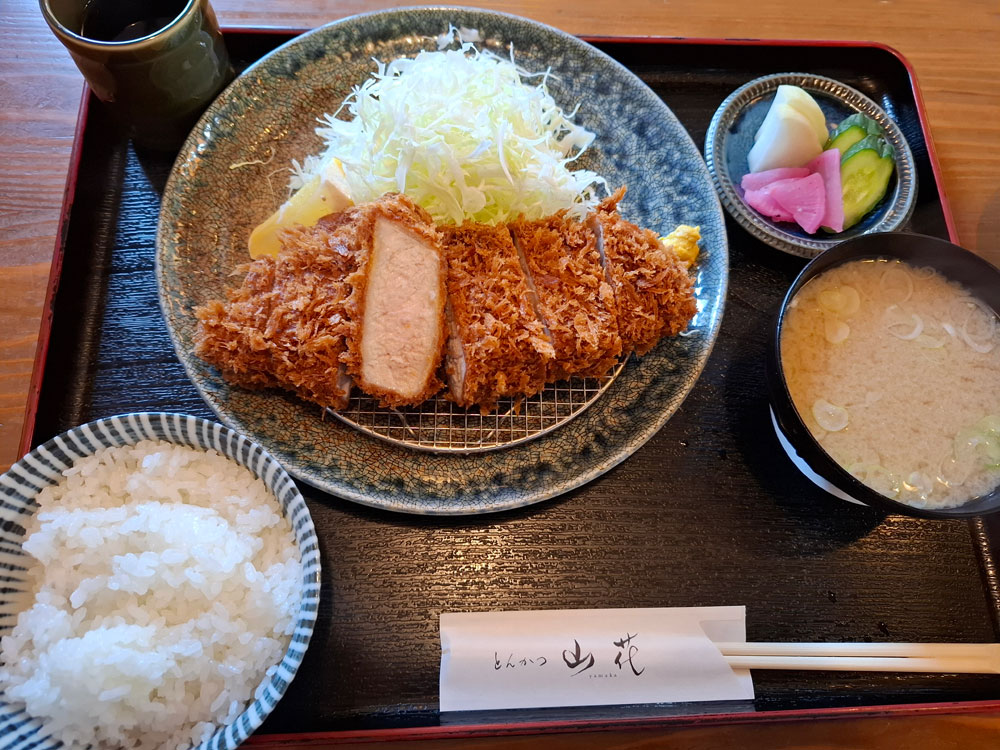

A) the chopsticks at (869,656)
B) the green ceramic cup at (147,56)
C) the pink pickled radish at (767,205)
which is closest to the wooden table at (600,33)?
the green ceramic cup at (147,56)

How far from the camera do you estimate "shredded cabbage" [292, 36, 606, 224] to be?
224 cm

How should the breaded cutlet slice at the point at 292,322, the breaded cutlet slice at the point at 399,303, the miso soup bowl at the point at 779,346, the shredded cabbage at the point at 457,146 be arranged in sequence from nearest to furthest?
the miso soup bowl at the point at 779,346, the breaded cutlet slice at the point at 292,322, the breaded cutlet slice at the point at 399,303, the shredded cabbage at the point at 457,146

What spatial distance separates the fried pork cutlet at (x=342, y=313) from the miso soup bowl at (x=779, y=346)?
3.73ft

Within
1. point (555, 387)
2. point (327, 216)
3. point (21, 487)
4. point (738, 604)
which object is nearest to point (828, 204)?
point (555, 387)

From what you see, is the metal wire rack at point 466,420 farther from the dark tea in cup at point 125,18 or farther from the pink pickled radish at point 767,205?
the dark tea in cup at point 125,18

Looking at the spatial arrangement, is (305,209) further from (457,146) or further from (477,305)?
(477,305)

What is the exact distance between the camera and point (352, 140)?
2387 millimetres

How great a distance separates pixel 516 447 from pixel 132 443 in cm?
116

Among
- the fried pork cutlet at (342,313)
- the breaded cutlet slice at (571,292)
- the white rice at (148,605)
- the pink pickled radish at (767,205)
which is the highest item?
the pink pickled radish at (767,205)

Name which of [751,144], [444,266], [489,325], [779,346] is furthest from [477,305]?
[751,144]

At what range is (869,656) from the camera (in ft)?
6.14

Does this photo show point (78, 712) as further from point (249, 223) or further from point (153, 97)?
point (153, 97)

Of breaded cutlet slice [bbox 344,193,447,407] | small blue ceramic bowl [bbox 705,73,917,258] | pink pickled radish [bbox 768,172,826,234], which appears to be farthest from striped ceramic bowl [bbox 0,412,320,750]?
pink pickled radish [bbox 768,172,826,234]

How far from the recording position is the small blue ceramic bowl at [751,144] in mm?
2404
